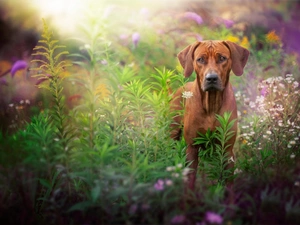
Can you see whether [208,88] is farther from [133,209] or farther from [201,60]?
[133,209]

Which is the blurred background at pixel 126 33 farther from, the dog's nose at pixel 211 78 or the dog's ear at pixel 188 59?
the dog's nose at pixel 211 78

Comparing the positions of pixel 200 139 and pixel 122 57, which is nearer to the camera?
pixel 200 139

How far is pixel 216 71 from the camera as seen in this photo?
357 centimetres

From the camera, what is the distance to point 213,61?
11.9 feet

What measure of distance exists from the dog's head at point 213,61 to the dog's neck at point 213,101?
0.12m

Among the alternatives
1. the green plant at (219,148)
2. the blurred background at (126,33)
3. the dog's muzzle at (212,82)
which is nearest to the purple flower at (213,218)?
the green plant at (219,148)

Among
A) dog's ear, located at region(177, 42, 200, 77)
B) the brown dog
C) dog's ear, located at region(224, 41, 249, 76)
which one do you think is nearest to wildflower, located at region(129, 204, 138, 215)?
the brown dog

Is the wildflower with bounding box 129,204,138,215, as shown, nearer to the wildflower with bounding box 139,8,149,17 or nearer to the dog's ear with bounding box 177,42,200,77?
the dog's ear with bounding box 177,42,200,77

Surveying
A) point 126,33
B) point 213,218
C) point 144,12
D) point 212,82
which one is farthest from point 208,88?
point 126,33

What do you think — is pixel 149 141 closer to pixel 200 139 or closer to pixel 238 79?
pixel 200 139

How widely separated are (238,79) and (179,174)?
3112mm

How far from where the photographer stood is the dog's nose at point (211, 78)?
11.5 feet

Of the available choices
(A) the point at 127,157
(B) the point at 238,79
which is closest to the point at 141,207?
(A) the point at 127,157

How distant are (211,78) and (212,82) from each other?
0.04 m
